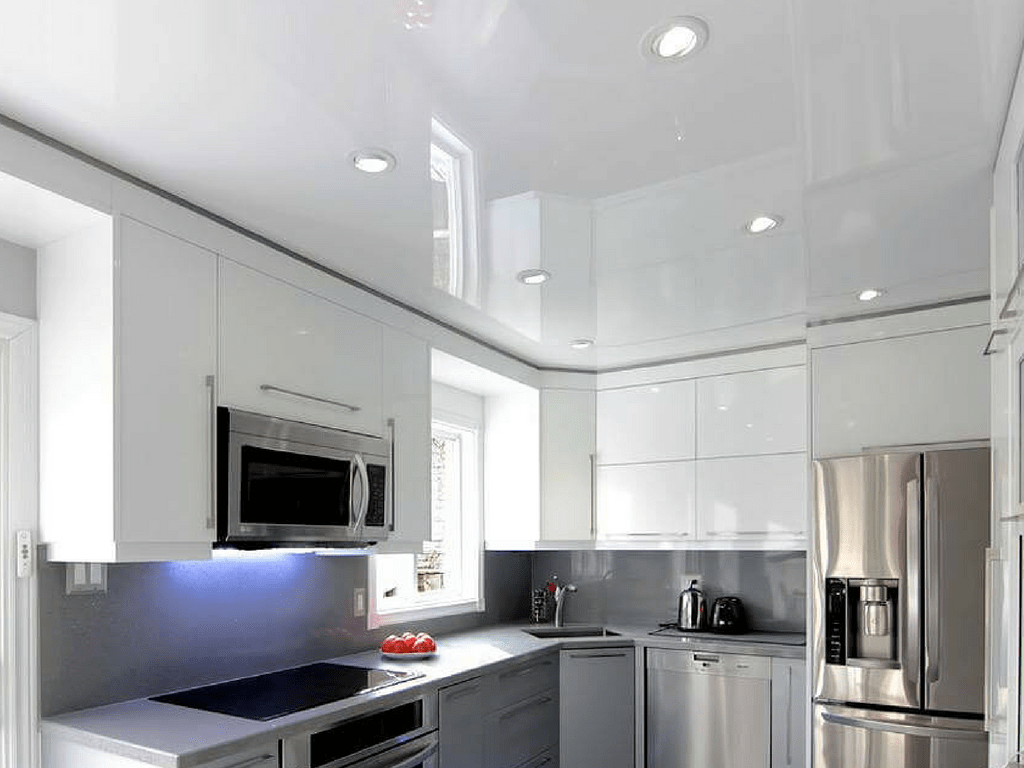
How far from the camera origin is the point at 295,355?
2.63 meters

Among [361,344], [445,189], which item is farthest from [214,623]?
[445,189]

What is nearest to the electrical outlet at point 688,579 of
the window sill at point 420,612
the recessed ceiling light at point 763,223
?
the window sill at point 420,612

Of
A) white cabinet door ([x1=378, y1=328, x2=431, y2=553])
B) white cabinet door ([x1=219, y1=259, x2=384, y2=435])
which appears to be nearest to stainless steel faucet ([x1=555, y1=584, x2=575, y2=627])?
white cabinet door ([x1=378, y1=328, x2=431, y2=553])

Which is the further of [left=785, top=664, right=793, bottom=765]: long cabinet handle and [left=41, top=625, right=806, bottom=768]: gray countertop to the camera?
[left=785, top=664, right=793, bottom=765]: long cabinet handle

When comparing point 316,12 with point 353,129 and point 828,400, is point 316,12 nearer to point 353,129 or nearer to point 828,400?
point 353,129

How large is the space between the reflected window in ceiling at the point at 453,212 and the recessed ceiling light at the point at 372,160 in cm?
10

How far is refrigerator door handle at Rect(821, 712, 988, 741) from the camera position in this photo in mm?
2682

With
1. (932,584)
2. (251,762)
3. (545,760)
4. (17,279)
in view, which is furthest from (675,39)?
(545,760)

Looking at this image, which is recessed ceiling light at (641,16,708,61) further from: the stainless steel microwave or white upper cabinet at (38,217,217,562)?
the stainless steel microwave

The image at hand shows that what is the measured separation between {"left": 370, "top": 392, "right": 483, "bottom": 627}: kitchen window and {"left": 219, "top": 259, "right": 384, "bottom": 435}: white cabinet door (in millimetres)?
1096

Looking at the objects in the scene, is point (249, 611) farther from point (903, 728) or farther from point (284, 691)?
point (903, 728)

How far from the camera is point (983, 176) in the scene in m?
2.05

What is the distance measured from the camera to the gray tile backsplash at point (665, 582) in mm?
4055

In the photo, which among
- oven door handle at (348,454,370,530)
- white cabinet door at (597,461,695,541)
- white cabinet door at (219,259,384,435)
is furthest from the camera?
white cabinet door at (597,461,695,541)
